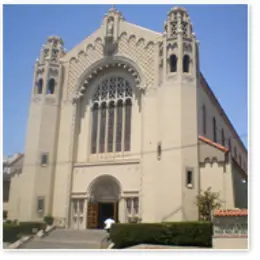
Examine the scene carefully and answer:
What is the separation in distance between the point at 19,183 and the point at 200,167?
16.7 ft

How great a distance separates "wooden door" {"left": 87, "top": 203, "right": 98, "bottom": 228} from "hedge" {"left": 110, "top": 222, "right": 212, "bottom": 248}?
3.02m

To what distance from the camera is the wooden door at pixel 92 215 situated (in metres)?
11.0

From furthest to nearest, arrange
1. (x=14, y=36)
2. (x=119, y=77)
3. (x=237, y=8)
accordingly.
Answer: (x=119, y=77)
(x=14, y=36)
(x=237, y=8)

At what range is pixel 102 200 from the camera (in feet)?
37.1

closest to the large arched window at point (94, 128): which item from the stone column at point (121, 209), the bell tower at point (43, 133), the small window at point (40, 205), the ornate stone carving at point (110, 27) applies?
the bell tower at point (43, 133)

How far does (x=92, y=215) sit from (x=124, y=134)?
2.56m

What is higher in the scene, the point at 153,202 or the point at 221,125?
the point at 221,125

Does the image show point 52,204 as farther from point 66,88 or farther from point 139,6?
point 139,6

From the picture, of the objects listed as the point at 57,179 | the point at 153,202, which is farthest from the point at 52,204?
the point at 153,202

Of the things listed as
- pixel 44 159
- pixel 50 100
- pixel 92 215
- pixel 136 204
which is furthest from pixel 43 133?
pixel 136 204

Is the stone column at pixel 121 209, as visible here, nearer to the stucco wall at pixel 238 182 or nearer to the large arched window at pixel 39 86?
the stucco wall at pixel 238 182

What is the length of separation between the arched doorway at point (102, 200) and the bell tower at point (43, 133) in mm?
1227

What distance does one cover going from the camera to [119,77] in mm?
12258

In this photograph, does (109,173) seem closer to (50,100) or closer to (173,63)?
(50,100)
